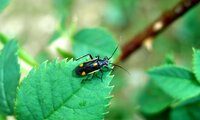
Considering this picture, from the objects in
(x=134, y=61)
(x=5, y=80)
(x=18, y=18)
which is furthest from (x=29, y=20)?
(x=5, y=80)

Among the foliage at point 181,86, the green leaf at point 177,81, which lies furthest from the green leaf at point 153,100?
the green leaf at point 177,81

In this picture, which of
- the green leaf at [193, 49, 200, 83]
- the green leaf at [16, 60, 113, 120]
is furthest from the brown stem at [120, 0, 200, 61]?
the green leaf at [16, 60, 113, 120]

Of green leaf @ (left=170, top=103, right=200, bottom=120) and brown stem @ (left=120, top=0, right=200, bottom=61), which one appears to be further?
brown stem @ (left=120, top=0, right=200, bottom=61)

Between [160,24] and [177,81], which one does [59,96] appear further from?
[160,24]

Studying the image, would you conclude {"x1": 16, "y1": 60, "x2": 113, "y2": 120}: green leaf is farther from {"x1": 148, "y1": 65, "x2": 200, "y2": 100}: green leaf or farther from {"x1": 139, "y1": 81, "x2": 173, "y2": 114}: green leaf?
{"x1": 139, "y1": 81, "x2": 173, "y2": 114}: green leaf

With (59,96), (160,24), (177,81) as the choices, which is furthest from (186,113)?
(59,96)

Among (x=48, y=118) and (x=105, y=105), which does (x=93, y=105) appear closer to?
(x=105, y=105)

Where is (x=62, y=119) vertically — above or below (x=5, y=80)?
below
